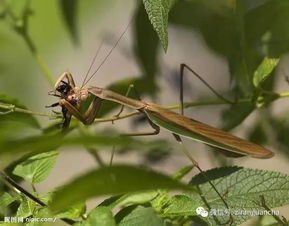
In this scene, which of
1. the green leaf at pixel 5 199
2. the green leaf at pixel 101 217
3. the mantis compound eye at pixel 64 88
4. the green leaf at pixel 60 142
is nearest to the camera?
the green leaf at pixel 60 142

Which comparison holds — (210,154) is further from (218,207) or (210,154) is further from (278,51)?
(218,207)

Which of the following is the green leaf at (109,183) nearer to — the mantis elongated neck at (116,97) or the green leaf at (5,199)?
the green leaf at (5,199)

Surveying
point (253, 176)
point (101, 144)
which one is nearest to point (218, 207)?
point (253, 176)

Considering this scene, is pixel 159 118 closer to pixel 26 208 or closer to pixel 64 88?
pixel 64 88

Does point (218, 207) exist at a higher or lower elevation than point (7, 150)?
lower

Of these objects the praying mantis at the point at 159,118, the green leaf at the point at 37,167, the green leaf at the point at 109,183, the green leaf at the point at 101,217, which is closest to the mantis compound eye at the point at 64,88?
the praying mantis at the point at 159,118

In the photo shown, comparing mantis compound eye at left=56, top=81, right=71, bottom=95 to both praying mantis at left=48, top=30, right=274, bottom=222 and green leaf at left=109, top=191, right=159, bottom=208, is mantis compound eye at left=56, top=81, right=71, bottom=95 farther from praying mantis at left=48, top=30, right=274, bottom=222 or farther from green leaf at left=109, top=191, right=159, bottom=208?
green leaf at left=109, top=191, right=159, bottom=208

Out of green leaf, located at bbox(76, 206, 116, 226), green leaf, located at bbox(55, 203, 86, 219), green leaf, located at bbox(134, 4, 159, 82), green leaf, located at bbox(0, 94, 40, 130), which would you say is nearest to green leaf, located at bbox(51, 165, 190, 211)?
green leaf, located at bbox(76, 206, 116, 226)
